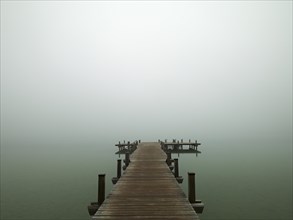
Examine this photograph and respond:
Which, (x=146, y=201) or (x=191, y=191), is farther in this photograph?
(x=191, y=191)

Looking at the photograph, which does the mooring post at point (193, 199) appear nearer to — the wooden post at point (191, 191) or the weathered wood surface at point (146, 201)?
the wooden post at point (191, 191)

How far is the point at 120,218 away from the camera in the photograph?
6.17 meters

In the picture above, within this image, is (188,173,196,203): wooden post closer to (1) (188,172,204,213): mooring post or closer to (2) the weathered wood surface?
(1) (188,172,204,213): mooring post

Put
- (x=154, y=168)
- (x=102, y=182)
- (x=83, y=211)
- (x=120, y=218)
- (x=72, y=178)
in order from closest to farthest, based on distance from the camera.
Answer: (x=120, y=218)
(x=102, y=182)
(x=154, y=168)
(x=83, y=211)
(x=72, y=178)

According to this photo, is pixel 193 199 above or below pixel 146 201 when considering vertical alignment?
below

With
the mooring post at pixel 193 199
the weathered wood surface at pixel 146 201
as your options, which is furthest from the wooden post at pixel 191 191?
the weathered wood surface at pixel 146 201

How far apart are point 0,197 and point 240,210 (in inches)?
868

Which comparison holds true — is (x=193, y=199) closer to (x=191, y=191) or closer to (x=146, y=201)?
(x=191, y=191)

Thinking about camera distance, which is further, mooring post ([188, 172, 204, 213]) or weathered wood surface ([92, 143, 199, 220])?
mooring post ([188, 172, 204, 213])

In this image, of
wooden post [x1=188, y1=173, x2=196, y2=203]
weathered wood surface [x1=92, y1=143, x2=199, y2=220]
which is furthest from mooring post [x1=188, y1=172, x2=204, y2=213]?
weathered wood surface [x1=92, y1=143, x2=199, y2=220]

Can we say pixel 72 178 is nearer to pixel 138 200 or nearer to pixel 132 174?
Result: pixel 132 174

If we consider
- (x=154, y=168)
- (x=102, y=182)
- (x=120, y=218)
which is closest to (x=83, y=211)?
(x=154, y=168)

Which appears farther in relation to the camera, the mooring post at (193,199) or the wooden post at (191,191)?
the wooden post at (191,191)

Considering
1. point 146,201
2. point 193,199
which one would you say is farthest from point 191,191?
point 146,201
